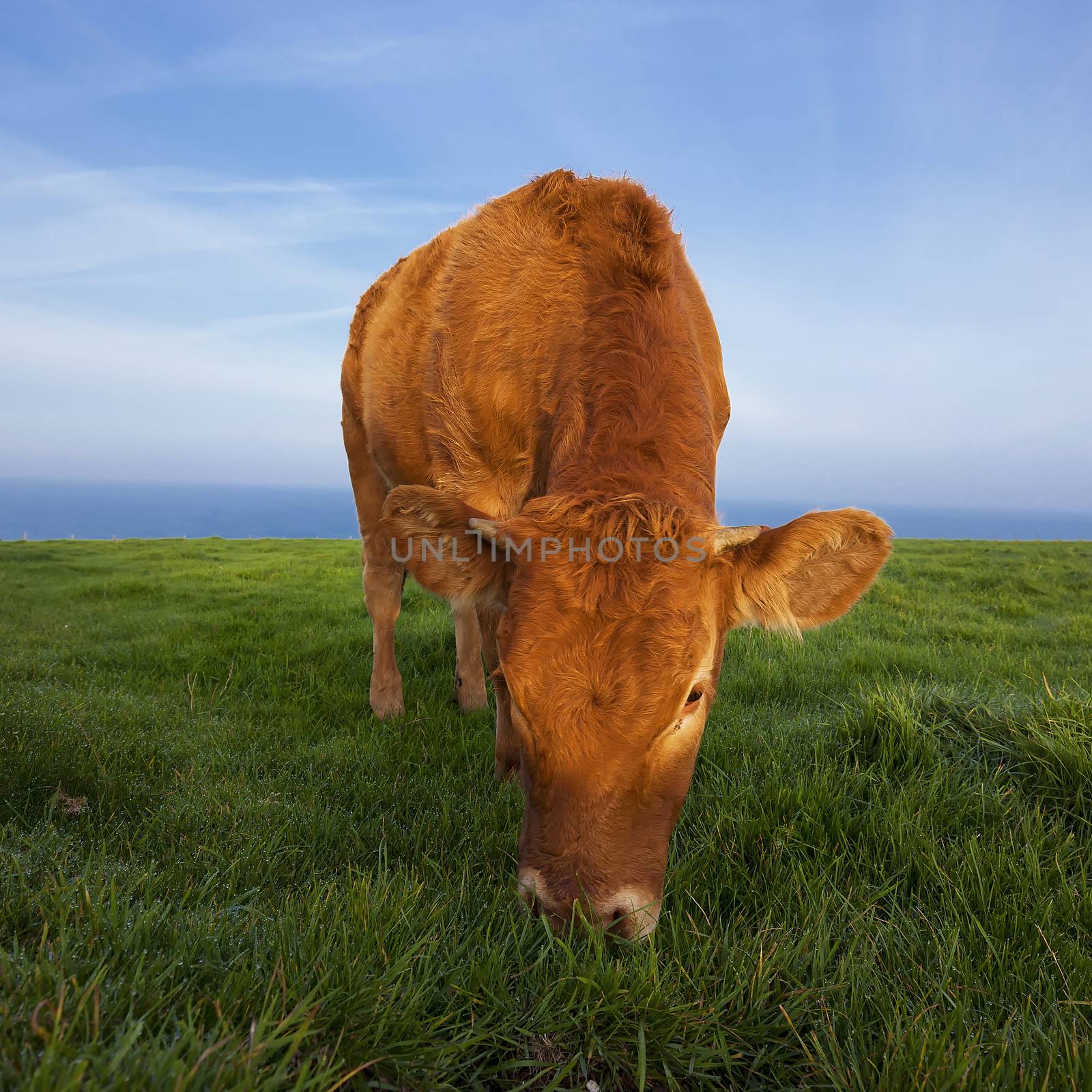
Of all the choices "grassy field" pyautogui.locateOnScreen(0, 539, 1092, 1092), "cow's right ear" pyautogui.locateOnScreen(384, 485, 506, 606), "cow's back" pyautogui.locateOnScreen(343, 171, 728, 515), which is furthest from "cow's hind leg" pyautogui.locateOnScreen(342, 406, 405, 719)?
"cow's right ear" pyautogui.locateOnScreen(384, 485, 506, 606)

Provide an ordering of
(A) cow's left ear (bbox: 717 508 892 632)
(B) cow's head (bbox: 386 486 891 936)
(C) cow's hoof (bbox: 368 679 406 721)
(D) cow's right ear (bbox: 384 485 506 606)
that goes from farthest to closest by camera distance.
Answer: (C) cow's hoof (bbox: 368 679 406 721) → (D) cow's right ear (bbox: 384 485 506 606) → (A) cow's left ear (bbox: 717 508 892 632) → (B) cow's head (bbox: 386 486 891 936)

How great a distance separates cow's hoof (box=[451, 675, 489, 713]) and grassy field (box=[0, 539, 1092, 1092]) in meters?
0.27

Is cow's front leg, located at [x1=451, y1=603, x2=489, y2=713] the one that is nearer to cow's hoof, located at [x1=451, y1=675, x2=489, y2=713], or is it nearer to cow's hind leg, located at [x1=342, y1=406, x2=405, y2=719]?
cow's hoof, located at [x1=451, y1=675, x2=489, y2=713]

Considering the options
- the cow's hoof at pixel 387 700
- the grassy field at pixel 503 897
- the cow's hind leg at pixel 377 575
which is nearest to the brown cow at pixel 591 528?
the grassy field at pixel 503 897

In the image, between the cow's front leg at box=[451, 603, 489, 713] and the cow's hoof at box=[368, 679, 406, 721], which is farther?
the cow's front leg at box=[451, 603, 489, 713]

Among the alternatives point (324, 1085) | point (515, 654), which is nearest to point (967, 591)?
point (515, 654)

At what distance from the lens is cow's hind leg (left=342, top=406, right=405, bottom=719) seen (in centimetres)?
542

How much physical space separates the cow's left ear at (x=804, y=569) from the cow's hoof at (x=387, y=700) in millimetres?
3233

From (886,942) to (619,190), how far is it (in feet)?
12.5

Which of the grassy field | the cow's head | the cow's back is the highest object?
the cow's back

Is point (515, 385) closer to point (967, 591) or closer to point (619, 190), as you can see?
point (619, 190)

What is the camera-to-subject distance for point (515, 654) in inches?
87.4

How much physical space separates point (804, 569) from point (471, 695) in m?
3.32

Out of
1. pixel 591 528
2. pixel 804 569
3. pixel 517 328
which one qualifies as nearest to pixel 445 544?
A: pixel 591 528
